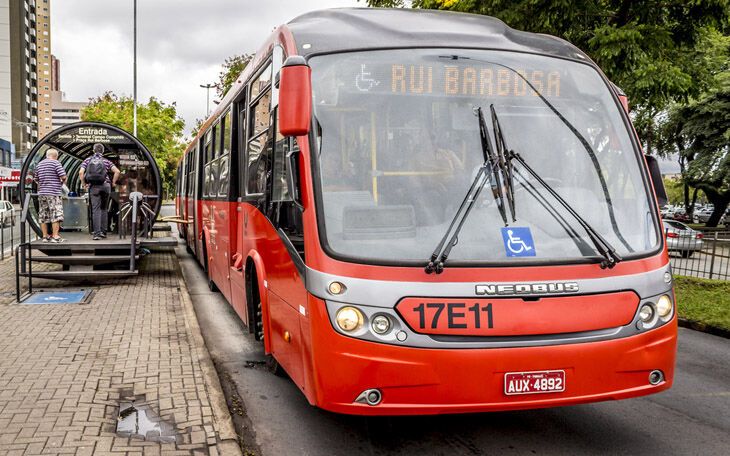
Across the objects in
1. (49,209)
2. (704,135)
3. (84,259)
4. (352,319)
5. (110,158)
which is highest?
(704,135)

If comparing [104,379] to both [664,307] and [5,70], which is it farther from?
[5,70]

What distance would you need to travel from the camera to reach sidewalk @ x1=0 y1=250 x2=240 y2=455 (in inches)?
179

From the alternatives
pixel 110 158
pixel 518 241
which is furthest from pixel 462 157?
pixel 110 158

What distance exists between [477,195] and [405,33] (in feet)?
4.65

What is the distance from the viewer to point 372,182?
4.47 m

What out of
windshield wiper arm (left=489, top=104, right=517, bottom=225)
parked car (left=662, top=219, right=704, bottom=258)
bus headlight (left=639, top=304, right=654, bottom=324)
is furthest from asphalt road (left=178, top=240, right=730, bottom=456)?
parked car (left=662, top=219, right=704, bottom=258)

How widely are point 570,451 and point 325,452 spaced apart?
167 cm

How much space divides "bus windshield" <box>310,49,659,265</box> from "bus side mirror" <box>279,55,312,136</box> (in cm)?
24

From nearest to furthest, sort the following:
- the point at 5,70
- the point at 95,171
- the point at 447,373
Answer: the point at 447,373 < the point at 95,171 < the point at 5,70

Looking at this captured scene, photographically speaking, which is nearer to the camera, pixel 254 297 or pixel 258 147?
pixel 258 147

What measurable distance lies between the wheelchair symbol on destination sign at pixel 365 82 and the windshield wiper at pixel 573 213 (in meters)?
0.83

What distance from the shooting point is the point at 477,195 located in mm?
4414

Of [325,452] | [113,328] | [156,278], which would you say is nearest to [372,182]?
[325,452]

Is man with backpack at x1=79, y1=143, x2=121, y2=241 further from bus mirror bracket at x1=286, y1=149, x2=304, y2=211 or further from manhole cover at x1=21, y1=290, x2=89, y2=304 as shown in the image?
bus mirror bracket at x1=286, y1=149, x2=304, y2=211
